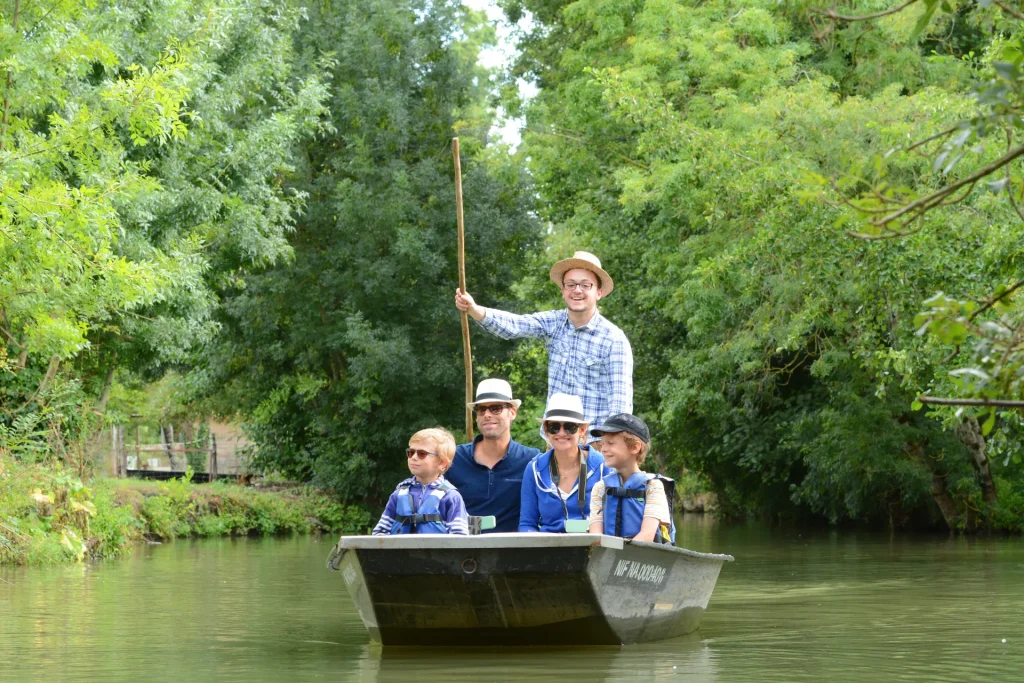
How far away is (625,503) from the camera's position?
7867mm

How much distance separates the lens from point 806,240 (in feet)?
55.9

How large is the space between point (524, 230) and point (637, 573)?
22749 mm

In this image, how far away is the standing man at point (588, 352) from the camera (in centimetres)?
840

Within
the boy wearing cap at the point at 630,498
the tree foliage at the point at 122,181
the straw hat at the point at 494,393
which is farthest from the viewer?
the tree foliage at the point at 122,181

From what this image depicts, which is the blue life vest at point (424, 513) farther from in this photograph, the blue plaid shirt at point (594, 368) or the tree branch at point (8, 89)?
the tree branch at point (8, 89)

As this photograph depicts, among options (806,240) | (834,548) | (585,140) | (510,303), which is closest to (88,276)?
(806,240)

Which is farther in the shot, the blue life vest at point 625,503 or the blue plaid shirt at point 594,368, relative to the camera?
the blue plaid shirt at point 594,368

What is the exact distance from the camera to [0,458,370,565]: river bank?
49.1 feet

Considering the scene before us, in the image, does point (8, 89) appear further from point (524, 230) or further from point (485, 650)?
point (524, 230)

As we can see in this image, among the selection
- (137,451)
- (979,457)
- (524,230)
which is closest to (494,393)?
(979,457)

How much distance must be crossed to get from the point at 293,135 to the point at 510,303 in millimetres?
8663

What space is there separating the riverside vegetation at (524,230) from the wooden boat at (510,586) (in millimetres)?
1921

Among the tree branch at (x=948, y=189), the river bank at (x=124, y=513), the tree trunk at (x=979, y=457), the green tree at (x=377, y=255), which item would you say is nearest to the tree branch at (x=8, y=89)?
the river bank at (x=124, y=513)

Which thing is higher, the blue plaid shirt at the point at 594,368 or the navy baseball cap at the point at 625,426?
the blue plaid shirt at the point at 594,368
